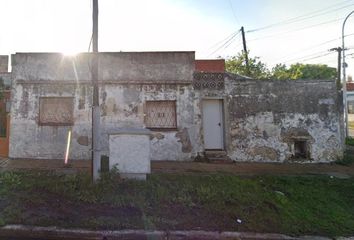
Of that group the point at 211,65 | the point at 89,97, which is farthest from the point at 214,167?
the point at 211,65

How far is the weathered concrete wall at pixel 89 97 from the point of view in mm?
10352

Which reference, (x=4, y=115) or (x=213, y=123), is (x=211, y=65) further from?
(x=4, y=115)

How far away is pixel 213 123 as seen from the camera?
1121 centimetres

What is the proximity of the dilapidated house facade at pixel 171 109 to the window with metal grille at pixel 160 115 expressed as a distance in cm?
4

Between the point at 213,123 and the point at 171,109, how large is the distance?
174 centimetres

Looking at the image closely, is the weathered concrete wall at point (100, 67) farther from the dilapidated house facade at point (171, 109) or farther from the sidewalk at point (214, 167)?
the sidewalk at point (214, 167)

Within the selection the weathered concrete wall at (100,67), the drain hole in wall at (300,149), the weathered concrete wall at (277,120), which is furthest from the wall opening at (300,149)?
the weathered concrete wall at (100,67)

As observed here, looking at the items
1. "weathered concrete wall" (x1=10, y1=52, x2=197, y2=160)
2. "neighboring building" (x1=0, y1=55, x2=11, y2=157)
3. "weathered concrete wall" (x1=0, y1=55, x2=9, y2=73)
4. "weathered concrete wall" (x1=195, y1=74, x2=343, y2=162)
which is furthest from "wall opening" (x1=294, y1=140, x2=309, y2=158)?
"weathered concrete wall" (x1=0, y1=55, x2=9, y2=73)

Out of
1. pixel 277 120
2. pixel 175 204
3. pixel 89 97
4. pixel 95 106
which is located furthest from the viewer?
pixel 277 120

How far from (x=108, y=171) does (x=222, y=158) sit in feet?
15.9

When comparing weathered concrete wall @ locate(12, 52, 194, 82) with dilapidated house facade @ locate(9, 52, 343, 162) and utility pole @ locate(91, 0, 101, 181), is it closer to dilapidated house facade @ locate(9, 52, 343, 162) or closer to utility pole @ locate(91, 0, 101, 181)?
dilapidated house facade @ locate(9, 52, 343, 162)

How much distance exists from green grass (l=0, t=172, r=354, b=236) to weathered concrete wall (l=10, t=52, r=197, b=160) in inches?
114

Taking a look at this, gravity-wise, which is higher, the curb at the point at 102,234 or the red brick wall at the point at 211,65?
the red brick wall at the point at 211,65

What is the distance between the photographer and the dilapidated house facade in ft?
34.1
